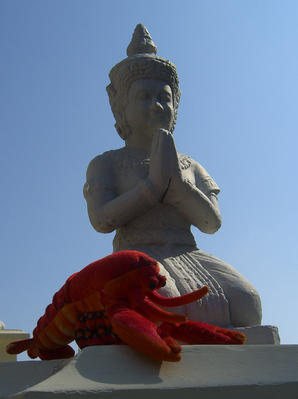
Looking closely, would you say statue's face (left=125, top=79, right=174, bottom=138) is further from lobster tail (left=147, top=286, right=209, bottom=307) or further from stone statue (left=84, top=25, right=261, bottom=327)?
lobster tail (left=147, top=286, right=209, bottom=307)

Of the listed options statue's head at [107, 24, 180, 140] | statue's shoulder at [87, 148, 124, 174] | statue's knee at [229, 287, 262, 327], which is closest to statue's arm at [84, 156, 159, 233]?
statue's shoulder at [87, 148, 124, 174]

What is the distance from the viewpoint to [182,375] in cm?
194

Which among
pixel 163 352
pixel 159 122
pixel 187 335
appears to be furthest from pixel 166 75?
pixel 163 352

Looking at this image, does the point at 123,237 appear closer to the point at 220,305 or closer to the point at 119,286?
the point at 220,305

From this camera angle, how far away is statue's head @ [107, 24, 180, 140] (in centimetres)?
436

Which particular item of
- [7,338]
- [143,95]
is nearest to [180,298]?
[143,95]

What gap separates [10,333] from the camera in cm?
533

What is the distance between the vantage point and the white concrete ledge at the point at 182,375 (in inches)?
71.1

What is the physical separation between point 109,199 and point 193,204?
0.65m

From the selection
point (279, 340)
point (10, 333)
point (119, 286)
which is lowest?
point (10, 333)

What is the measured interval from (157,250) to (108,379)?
6.64 ft

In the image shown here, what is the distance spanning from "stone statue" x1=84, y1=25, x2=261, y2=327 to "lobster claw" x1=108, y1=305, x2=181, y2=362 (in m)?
1.13

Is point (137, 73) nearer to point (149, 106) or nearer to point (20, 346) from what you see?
point (149, 106)

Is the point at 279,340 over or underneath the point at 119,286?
underneath
